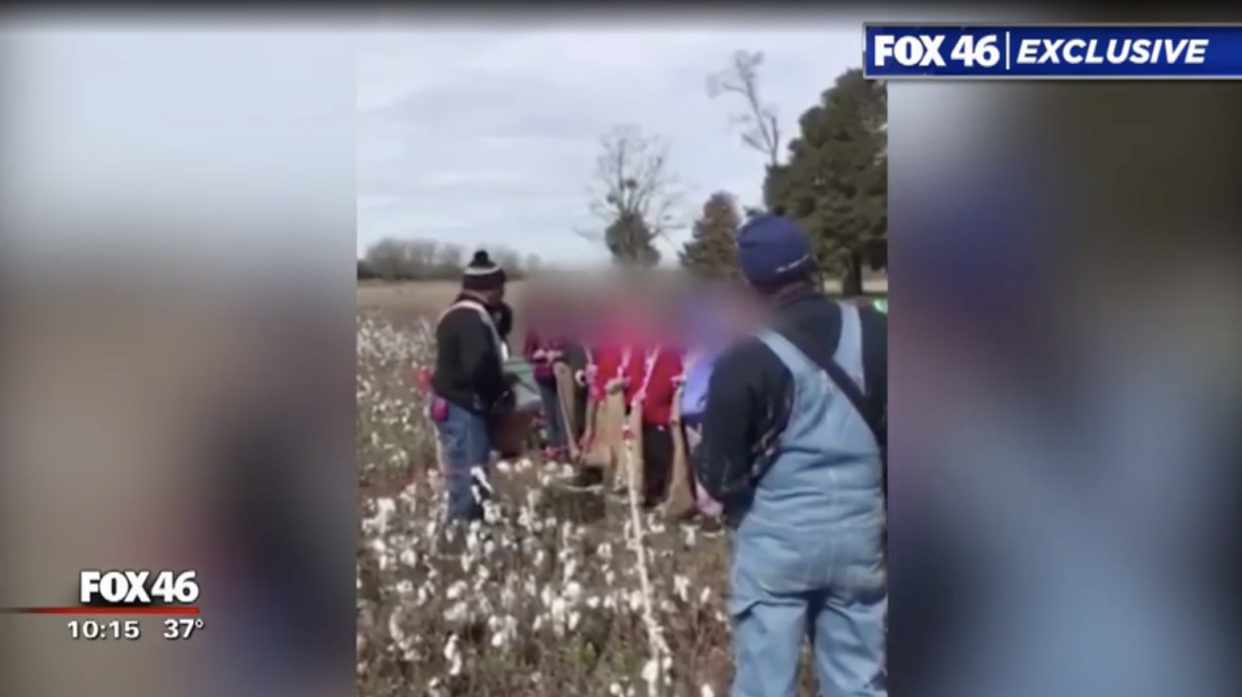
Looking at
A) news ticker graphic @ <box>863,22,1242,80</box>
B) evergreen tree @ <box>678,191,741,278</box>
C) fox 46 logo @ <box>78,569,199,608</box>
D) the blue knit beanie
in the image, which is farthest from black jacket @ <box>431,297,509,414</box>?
news ticker graphic @ <box>863,22,1242,80</box>

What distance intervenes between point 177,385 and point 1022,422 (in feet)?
5.86

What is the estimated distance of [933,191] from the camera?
9.45 ft

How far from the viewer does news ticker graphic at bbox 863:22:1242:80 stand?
2.84 meters

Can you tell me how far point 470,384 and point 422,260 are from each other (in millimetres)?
282

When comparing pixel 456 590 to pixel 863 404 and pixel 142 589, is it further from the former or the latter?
pixel 863 404

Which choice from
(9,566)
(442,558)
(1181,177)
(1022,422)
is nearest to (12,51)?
(9,566)

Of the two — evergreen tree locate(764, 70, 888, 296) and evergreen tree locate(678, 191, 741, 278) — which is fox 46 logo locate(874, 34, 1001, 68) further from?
evergreen tree locate(678, 191, 741, 278)

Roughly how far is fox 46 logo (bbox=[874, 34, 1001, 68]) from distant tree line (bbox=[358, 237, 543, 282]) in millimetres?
861

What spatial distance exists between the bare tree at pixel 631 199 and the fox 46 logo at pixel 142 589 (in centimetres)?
113

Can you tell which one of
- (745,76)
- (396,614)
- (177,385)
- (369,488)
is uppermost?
(745,76)

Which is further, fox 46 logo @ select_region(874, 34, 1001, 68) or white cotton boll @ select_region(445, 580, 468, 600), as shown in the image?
white cotton boll @ select_region(445, 580, 468, 600)

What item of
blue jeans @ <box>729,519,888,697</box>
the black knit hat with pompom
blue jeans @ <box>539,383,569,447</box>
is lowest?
blue jeans @ <box>729,519,888,697</box>

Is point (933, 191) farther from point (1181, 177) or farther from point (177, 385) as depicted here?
point (177, 385)

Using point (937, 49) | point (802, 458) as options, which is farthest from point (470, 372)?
point (937, 49)
